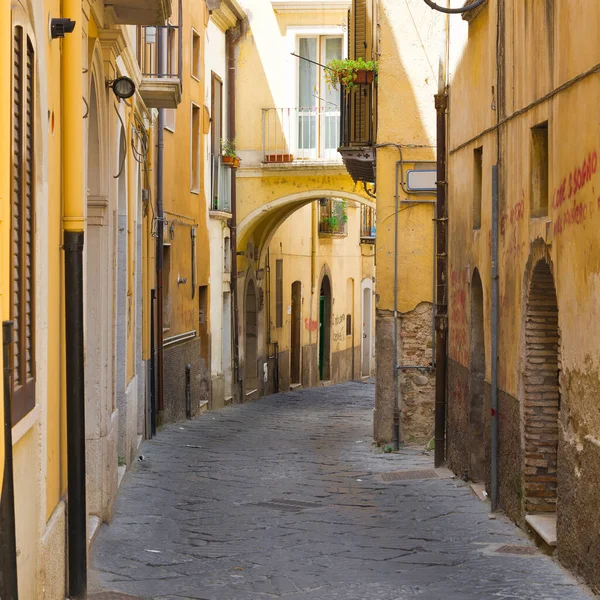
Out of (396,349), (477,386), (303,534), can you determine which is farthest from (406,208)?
(303,534)

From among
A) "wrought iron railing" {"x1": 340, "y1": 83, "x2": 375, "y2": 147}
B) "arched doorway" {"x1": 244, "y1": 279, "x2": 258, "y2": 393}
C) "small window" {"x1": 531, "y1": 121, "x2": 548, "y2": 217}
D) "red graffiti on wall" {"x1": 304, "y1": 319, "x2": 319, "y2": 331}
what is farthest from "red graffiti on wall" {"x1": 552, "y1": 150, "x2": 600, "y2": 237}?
"red graffiti on wall" {"x1": 304, "y1": 319, "x2": 319, "y2": 331}

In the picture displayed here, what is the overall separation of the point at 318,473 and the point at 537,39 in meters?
6.34

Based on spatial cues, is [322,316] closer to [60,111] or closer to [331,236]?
[331,236]

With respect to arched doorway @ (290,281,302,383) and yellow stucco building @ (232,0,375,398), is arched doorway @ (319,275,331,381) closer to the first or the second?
arched doorway @ (290,281,302,383)

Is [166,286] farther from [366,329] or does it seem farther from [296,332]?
[366,329]

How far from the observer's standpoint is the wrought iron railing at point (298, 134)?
82.4 feet

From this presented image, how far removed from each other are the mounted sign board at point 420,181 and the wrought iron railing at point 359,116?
5.98 ft

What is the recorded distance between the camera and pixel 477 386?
40.9ft

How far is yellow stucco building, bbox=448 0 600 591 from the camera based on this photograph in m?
7.54

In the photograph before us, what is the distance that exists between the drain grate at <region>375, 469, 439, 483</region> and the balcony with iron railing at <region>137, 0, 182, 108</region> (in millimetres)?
5264

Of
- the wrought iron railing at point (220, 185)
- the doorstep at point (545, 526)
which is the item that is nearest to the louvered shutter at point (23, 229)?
the doorstep at point (545, 526)

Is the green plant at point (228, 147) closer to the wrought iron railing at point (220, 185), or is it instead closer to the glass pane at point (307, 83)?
the wrought iron railing at point (220, 185)

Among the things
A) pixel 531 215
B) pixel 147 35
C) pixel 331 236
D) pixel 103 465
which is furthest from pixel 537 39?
pixel 331 236

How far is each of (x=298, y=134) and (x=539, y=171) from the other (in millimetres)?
16206
